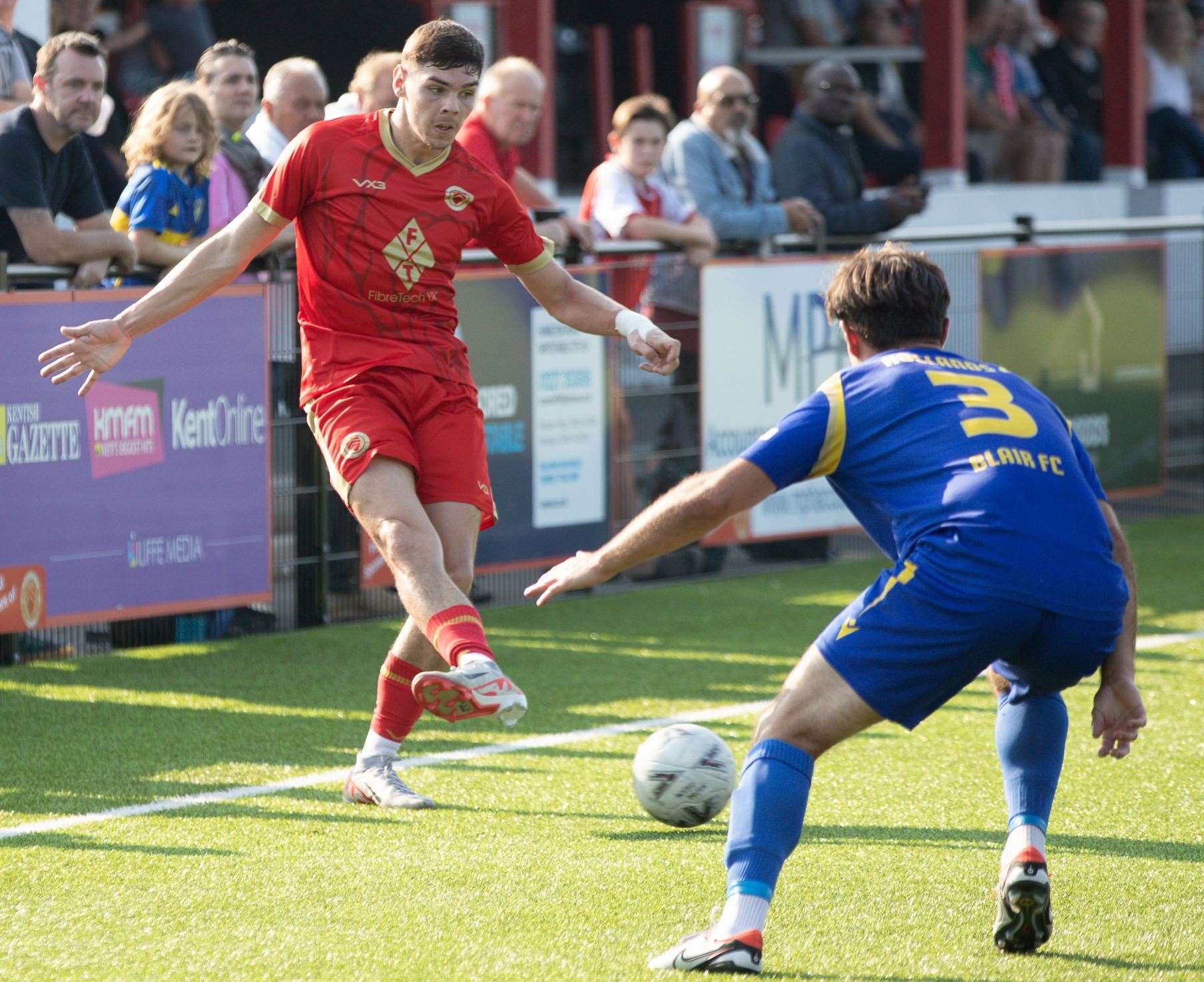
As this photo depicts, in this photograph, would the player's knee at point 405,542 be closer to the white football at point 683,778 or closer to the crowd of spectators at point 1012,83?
the white football at point 683,778

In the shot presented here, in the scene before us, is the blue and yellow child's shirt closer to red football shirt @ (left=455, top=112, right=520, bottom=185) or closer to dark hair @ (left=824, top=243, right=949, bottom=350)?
red football shirt @ (left=455, top=112, right=520, bottom=185)

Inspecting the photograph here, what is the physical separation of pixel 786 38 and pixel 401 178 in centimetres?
1269

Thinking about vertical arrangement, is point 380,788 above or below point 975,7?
below

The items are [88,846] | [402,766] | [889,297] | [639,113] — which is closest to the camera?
[889,297]

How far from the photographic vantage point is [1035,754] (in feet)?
15.0

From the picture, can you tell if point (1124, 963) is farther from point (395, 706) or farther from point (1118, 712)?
point (395, 706)

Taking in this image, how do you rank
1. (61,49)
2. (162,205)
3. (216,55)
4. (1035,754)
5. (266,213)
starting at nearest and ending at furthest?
1. (1035,754)
2. (266,213)
3. (61,49)
4. (162,205)
5. (216,55)

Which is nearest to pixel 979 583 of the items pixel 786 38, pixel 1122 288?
pixel 1122 288

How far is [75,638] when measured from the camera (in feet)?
27.6

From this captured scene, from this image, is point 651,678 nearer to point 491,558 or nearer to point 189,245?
point 491,558

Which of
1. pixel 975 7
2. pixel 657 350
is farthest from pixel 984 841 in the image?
pixel 975 7

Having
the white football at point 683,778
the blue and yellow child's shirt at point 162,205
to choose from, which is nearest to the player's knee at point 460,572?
the white football at point 683,778

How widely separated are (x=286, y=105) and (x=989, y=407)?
5.84 meters

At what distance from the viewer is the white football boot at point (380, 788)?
583 cm
